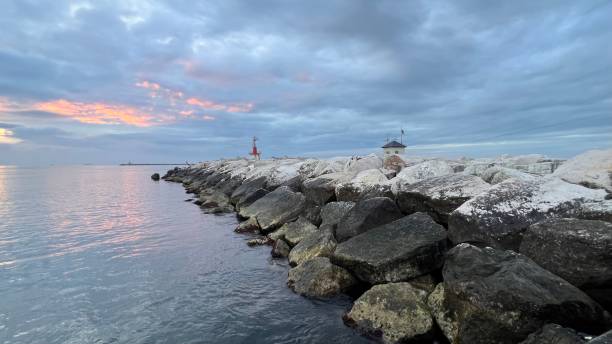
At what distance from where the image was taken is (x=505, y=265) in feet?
18.8

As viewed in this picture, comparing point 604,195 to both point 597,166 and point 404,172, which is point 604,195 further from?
point 404,172

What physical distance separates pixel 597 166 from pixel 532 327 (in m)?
6.26

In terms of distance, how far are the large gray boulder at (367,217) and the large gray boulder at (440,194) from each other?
18.3 inches

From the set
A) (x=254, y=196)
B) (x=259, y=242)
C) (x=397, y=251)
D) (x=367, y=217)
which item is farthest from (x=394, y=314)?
(x=254, y=196)

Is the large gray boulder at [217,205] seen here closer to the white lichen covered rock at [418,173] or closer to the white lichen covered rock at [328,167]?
the white lichen covered rock at [328,167]

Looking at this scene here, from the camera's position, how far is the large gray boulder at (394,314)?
6.18 metres

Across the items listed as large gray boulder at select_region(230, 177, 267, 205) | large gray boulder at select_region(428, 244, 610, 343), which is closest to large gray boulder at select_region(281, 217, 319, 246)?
large gray boulder at select_region(428, 244, 610, 343)

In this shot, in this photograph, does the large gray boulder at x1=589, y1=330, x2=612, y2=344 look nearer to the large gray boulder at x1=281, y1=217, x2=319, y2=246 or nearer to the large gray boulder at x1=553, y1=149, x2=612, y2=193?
the large gray boulder at x1=553, y1=149, x2=612, y2=193

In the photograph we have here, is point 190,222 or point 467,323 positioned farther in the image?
point 190,222

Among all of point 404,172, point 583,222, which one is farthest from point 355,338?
point 404,172

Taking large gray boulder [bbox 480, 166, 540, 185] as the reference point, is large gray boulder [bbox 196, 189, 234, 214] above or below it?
below

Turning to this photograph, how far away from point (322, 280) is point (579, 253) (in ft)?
16.2

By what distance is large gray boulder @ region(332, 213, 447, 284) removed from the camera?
7.52m

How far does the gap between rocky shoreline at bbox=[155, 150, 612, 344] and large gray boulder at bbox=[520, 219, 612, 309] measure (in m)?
0.01
